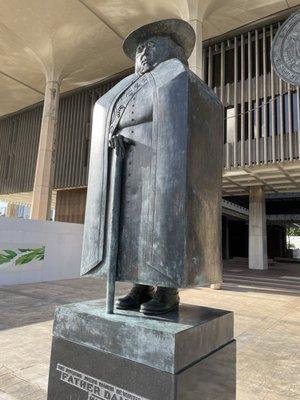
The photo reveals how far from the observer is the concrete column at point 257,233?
65.3 feet

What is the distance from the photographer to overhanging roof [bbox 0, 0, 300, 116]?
15109 mm

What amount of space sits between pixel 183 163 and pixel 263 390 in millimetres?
2766

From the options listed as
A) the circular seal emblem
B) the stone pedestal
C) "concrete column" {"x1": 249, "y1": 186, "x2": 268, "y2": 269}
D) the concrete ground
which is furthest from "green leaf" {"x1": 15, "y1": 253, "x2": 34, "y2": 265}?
"concrete column" {"x1": 249, "y1": 186, "x2": 268, "y2": 269}

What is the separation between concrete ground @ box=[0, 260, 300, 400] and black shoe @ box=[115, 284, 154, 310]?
161cm

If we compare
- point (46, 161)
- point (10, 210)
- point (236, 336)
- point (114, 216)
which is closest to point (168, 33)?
point (114, 216)

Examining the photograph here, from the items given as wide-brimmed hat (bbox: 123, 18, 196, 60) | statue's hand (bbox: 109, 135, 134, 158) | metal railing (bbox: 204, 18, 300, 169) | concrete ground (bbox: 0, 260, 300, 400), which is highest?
metal railing (bbox: 204, 18, 300, 169)

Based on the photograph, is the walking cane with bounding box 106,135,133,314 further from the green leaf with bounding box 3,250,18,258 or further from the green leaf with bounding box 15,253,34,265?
the green leaf with bounding box 15,253,34,265

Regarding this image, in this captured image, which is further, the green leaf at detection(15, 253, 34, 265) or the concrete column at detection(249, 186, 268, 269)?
the concrete column at detection(249, 186, 268, 269)

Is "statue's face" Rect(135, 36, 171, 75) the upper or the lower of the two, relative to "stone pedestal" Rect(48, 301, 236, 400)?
upper

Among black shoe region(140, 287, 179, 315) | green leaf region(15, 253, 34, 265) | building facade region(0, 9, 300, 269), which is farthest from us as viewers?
building facade region(0, 9, 300, 269)

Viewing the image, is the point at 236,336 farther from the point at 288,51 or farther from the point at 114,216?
the point at 288,51

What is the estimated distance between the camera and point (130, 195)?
7.04 feet

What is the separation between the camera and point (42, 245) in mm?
11688

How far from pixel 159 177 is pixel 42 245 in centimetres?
1057
